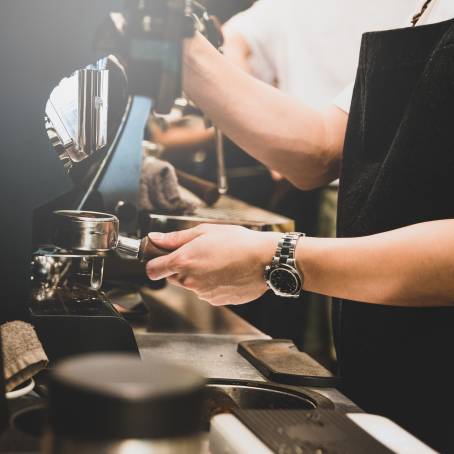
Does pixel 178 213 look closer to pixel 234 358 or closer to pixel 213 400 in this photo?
pixel 234 358

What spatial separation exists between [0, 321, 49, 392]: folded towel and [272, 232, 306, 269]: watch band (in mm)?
405

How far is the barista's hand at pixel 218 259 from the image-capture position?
4.23ft

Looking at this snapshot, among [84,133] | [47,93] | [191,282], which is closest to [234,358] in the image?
[191,282]

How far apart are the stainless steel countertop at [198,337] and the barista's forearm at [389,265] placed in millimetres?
178

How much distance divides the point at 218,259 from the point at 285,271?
110 millimetres

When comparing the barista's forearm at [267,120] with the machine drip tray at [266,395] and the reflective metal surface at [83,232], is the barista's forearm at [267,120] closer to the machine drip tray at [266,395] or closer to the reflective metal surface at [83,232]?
the reflective metal surface at [83,232]

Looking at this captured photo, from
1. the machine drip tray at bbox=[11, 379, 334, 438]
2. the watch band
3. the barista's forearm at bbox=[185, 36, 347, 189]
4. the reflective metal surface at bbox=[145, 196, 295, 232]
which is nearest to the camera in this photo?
the machine drip tray at bbox=[11, 379, 334, 438]

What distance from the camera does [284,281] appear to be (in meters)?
1.29

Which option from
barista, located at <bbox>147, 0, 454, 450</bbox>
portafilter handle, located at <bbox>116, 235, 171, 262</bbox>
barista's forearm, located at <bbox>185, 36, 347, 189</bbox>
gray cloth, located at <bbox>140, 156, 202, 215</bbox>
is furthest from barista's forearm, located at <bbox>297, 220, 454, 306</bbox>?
gray cloth, located at <bbox>140, 156, 202, 215</bbox>

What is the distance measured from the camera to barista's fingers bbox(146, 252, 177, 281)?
4.36 feet

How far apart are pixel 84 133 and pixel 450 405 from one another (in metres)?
0.77

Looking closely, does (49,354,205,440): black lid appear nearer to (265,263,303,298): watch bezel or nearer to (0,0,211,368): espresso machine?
(0,0,211,368): espresso machine

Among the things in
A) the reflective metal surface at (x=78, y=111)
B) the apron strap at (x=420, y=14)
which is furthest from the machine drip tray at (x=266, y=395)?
the apron strap at (x=420, y=14)

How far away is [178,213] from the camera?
212 cm
